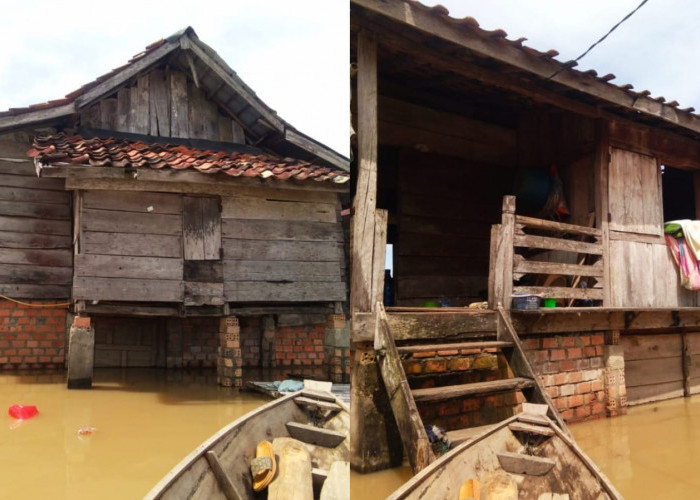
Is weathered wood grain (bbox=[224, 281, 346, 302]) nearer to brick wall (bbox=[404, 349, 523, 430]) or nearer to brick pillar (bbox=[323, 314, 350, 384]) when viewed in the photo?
brick pillar (bbox=[323, 314, 350, 384])

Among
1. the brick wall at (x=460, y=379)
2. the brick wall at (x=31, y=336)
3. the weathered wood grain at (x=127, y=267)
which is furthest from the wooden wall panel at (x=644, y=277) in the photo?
the brick wall at (x=31, y=336)

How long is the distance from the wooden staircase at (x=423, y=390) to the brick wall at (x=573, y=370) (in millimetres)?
753

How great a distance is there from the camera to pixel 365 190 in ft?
10.4

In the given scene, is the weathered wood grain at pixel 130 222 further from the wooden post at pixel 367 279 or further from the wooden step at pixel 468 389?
the wooden step at pixel 468 389

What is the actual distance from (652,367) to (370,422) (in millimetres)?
3987

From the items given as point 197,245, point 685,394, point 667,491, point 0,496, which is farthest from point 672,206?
point 0,496

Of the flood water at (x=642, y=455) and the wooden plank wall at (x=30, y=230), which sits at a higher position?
the wooden plank wall at (x=30, y=230)

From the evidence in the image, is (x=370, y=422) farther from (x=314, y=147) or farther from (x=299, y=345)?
(x=314, y=147)

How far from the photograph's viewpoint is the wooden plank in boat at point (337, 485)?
2791 millimetres

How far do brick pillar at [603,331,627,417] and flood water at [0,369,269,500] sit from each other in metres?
3.38

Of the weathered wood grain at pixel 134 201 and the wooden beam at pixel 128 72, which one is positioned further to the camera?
the wooden beam at pixel 128 72

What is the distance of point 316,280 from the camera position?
7.20 m

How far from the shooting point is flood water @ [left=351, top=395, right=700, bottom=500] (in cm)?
305

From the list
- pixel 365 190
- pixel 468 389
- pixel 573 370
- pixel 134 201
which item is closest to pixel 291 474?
pixel 468 389
